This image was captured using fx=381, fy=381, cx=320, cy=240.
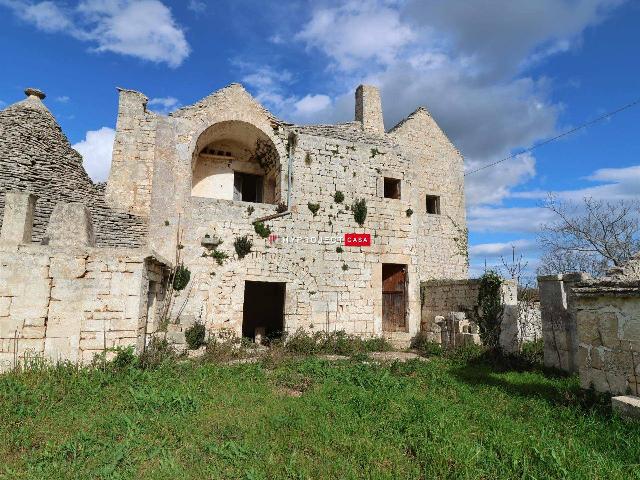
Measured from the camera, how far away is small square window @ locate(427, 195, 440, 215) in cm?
1712

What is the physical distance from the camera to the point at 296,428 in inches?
179

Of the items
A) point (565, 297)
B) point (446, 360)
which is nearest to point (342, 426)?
point (446, 360)

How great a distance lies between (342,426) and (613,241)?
1841cm

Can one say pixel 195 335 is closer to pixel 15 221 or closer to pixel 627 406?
pixel 15 221

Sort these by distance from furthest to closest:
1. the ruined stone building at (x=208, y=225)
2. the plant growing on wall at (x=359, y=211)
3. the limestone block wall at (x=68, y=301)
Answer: the plant growing on wall at (x=359, y=211) → the ruined stone building at (x=208, y=225) → the limestone block wall at (x=68, y=301)

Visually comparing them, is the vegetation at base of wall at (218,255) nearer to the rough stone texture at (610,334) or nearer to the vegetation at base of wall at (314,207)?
the vegetation at base of wall at (314,207)

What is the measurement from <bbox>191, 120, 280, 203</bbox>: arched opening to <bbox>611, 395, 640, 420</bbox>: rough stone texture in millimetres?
10275

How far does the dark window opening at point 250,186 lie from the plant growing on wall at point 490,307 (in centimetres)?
818

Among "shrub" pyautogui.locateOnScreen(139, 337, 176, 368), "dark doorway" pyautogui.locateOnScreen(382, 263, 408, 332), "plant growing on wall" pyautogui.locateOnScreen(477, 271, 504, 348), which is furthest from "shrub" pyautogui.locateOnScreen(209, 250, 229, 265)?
"plant growing on wall" pyautogui.locateOnScreen(477, 271, 504, 348)

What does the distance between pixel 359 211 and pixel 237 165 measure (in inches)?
189

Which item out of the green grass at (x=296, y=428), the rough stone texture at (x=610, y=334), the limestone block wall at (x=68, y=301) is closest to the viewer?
the green grass at (x=296, y=428)

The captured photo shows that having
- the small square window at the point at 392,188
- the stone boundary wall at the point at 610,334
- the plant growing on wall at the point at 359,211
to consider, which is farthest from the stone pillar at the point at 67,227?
the small square window at the point at 392,188

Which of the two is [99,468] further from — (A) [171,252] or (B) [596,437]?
(A) [171,252]

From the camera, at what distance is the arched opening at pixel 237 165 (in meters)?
13.0
